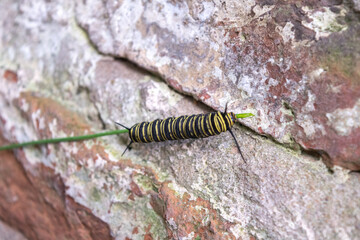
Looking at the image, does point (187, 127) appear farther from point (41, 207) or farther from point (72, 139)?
point (41, 207)

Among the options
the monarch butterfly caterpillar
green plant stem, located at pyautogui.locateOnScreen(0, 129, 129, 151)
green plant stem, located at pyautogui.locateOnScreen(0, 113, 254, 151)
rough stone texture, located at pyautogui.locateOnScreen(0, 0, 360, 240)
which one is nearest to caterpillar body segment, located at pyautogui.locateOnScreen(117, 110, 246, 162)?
the monarch butterfly caterpillar

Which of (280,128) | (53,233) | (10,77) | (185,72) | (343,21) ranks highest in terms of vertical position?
(343,21)

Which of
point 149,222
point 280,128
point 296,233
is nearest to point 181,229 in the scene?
point 149,222

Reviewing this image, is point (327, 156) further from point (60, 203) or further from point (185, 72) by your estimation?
point (60, 203)

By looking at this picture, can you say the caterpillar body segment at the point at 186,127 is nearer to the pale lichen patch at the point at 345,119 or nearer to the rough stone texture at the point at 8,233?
the pale lichen patch at the point at 345,119

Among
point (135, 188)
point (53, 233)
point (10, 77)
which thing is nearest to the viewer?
point (135, 188)

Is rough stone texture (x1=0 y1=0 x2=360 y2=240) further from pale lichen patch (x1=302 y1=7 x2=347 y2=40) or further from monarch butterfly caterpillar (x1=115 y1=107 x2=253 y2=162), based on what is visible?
monarch butterfly caterpillar (x1=115 y1=107 x2=253 y2=162)

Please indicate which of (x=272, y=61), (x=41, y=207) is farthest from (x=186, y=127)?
(x=41, y=207)
